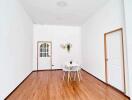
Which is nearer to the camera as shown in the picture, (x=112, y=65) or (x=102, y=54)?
(x=112, y=65)

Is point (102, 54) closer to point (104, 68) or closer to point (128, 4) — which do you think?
point (104, 68)

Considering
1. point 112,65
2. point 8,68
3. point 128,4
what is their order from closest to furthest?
point 128,4, point 8,68, point 112,65

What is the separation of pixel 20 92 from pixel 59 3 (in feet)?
11.0

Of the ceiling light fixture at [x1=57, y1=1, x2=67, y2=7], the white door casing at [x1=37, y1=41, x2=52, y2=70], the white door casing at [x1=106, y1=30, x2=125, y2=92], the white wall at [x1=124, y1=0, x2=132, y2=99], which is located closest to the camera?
the white wall at [x1=124, y1=0, x2=132, y2=99]

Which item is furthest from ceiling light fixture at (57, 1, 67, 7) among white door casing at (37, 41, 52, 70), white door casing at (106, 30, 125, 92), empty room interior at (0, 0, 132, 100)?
white door casing at (37, 41, 52, 70)

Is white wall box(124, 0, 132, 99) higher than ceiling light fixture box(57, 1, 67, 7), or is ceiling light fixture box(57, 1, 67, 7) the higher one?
ceiling light fixture box(57, 1, 67, 7)

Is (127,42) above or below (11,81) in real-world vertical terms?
above

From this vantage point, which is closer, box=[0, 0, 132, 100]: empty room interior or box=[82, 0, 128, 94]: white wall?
box=[0, 0, 132, 100]: empty room interior

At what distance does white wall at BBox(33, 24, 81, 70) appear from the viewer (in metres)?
6.67

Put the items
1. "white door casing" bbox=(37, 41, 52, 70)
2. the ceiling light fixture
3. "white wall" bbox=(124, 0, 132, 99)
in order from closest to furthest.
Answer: "white wall" bbox=(124, 0, 132, 99), the ceiling light fixture, "white door casing" bbox=(37, 41, 52, 70)

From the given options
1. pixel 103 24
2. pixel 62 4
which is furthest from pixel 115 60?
pixel 62 4

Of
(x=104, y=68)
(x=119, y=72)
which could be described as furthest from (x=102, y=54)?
(x=119, y=72)

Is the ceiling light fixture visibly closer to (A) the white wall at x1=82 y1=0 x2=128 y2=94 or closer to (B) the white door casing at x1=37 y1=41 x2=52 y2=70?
(A) the white wall at x1=82 y1=0 x2=128 y2=94

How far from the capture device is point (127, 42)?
103 inches
